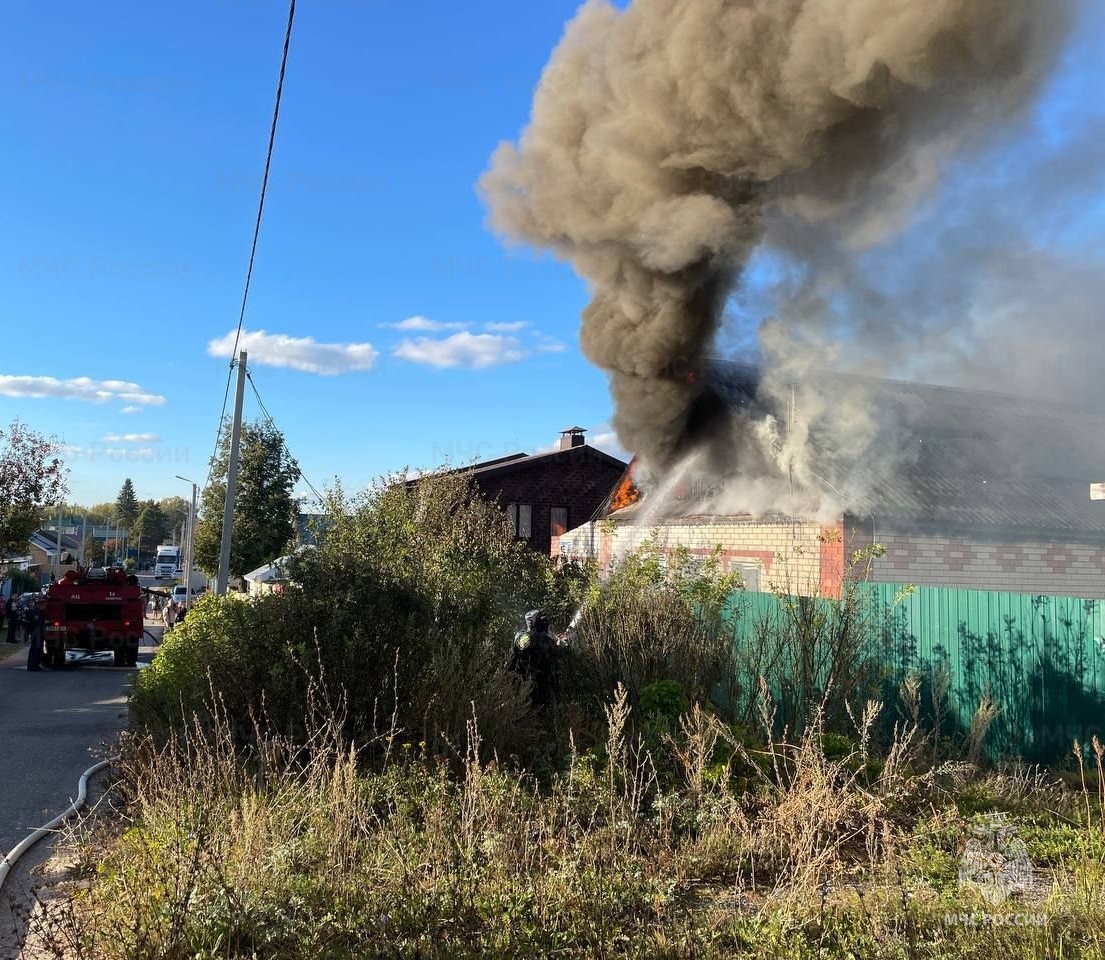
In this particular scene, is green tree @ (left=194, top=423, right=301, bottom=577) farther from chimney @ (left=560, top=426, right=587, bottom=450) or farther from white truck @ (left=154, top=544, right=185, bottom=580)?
white truck @ (left=154, top=544, right=185, bottom=580)

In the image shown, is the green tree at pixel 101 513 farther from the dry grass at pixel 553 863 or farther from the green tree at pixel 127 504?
the dry grass at pixel 553 863

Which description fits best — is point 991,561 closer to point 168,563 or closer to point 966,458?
point 966,458

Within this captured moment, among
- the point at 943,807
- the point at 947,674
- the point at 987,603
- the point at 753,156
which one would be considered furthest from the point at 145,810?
the point at 753,156

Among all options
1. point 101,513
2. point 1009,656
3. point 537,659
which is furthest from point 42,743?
point 101,513

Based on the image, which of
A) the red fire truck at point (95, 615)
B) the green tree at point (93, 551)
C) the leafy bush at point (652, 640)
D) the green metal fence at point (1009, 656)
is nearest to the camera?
the green metal fence at point (1009, 656)

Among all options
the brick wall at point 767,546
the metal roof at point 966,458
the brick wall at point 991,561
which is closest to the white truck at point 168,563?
the brick wall at point 767,546

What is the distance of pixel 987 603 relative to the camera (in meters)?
6.16

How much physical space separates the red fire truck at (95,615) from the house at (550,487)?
9.82 metres

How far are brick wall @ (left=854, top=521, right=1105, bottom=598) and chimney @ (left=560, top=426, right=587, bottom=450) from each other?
17292mm

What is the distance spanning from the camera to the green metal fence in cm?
564

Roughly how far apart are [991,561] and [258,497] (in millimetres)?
21083

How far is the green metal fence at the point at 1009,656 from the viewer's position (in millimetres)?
5641

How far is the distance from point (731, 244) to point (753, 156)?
1045 mm

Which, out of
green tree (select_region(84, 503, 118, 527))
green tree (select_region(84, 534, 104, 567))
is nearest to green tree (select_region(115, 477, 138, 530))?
green tree (select_region(84, 503, 118, 527))
